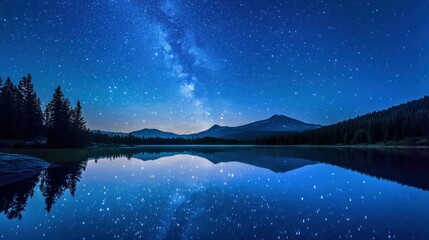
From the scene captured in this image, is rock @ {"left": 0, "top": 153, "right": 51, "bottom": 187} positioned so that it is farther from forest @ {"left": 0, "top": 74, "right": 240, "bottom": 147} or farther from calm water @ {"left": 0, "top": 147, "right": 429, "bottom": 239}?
forest @ {"left": 0, "top": 74, "right": 240, "bottom": 147}

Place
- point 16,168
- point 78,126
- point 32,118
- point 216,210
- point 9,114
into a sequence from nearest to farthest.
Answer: point 216,210
point 16,168
point 9,114
point 32,118
point 78,126

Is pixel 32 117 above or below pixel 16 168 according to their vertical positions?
above

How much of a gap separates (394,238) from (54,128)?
75165 millimetres

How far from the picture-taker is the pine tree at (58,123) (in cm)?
6462

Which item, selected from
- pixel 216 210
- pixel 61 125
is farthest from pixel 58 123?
pixel 216 210

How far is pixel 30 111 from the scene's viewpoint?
61.9 m

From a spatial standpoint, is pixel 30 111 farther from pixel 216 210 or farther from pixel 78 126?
pixel 216 210

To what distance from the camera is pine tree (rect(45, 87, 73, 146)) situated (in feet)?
212

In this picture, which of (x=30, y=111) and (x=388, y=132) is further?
(x=388, y=132)

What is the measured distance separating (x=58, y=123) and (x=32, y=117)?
230 inches

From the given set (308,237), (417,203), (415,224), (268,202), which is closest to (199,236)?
(308,237)

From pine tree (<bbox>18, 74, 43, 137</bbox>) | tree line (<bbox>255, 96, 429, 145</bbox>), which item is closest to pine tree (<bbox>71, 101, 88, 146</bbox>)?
pine tree (<bbox>18, 74, 43, 137</bbox>)

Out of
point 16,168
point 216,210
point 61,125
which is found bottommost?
point 216,210

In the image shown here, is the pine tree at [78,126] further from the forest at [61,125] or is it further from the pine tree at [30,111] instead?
the pine tree at [30,111]
